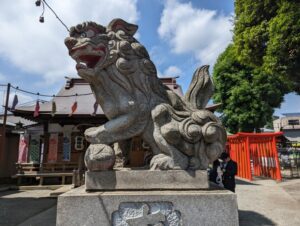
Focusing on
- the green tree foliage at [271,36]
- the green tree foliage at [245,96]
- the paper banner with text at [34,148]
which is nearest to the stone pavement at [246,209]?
the paper banner with text at [34,148]

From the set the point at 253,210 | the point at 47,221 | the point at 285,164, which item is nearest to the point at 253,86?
the point at 285,164

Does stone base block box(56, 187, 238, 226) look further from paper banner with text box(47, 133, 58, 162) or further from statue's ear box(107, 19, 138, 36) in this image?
paper banner with text box(47, 133, 58, 162)

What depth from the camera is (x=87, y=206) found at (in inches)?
98.4

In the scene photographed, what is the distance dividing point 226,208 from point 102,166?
1.31m

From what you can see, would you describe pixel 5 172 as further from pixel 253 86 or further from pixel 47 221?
pixel 253 86

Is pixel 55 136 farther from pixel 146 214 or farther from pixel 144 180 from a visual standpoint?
pixel 146 214

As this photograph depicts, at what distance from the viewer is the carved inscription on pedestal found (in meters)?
2.50

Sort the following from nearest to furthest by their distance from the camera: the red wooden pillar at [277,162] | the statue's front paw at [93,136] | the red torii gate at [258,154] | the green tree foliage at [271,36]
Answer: the statue's front paw at [93,136] → the green tree foliage at [271,36] → the red wooden pillar at [277,162] → the red torii gate at [258,154]

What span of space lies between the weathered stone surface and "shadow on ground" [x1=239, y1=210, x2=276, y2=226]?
1.90 metres

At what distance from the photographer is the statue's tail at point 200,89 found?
3113 millimetres

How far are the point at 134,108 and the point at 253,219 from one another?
303 centimetres

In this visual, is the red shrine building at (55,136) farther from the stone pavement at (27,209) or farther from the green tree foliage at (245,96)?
the green tree foliage at (245,96)

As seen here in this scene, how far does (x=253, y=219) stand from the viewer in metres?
4.28

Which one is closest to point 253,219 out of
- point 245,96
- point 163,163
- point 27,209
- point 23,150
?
point 163,163
